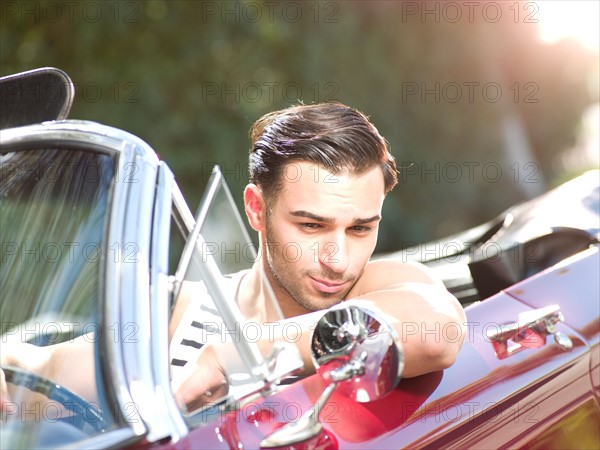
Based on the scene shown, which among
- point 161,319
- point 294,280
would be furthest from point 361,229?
point 161,319

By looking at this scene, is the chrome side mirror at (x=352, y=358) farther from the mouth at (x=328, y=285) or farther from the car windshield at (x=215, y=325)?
the mouth at (x=328, y=285)

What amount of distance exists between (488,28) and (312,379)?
11.0 meters

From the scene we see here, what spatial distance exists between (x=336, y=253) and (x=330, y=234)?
53mm

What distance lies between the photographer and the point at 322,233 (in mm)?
2021

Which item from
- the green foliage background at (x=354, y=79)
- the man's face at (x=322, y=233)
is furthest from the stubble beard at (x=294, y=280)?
the green foliage background at (x=354, y=79)

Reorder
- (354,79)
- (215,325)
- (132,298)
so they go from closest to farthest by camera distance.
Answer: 1. (132,298)
2. (215,325)
3. (354,79)

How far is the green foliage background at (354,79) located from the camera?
8.06 m

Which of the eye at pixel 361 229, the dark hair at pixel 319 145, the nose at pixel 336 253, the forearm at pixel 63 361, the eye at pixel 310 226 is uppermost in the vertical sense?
the dark hair at pixel 319 145

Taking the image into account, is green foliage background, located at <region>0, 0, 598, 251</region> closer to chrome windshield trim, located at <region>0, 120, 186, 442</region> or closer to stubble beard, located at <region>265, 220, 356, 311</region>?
stubble beard, located at <region>265, 220, 356, 311</region>

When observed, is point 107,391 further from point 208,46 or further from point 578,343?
point 208,46

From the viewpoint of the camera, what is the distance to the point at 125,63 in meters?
8.18

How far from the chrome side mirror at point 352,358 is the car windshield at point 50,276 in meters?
0.36

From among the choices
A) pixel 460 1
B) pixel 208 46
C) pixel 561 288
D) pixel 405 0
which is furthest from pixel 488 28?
pixel 561 288

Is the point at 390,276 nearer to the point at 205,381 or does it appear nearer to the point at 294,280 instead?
the point at 294,280
